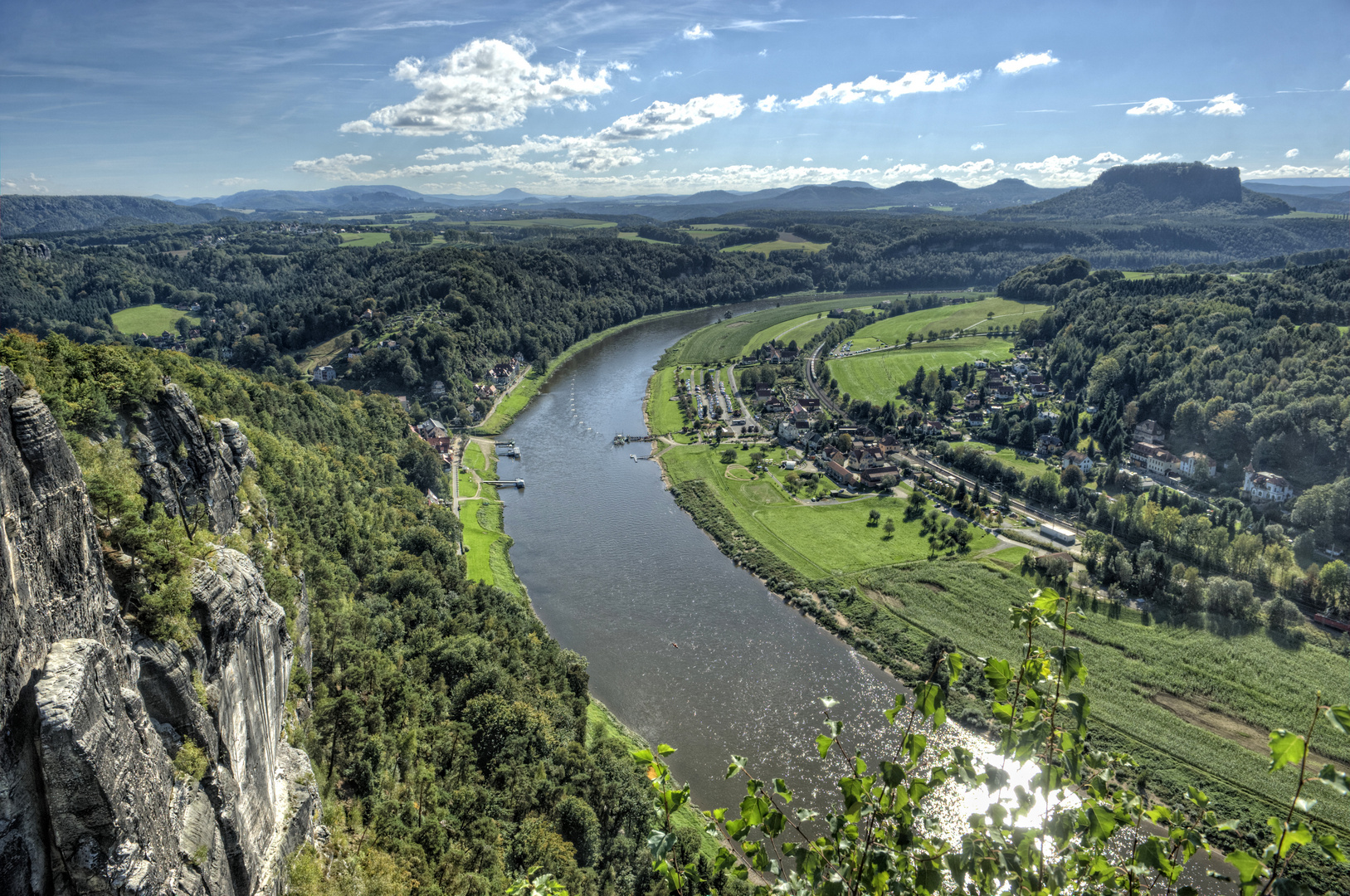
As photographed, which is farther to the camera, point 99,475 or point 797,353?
point 797,353

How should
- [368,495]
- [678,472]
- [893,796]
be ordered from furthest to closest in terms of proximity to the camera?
1. [678,472]
2. [368,495]
3. [893,796]

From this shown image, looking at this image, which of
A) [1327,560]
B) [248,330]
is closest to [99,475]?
Answer: [1327,560]

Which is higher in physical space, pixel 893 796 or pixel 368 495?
pixel 893 796

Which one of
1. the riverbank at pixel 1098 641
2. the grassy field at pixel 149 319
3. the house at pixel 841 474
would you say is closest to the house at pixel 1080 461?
the house at pixel 841 474

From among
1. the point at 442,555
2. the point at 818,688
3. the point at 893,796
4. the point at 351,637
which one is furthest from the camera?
the point at 442,555

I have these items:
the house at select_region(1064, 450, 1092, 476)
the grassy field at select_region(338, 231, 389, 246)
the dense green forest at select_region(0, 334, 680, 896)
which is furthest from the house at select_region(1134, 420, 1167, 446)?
the grassy field at select_region(338, 231, 389, 246)

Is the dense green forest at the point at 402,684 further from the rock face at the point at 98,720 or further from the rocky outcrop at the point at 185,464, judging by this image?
the rock face at the point at 98,720

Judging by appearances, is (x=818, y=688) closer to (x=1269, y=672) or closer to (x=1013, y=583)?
(x=1013, y=583)

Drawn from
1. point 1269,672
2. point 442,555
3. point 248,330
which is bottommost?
point 1269,672
